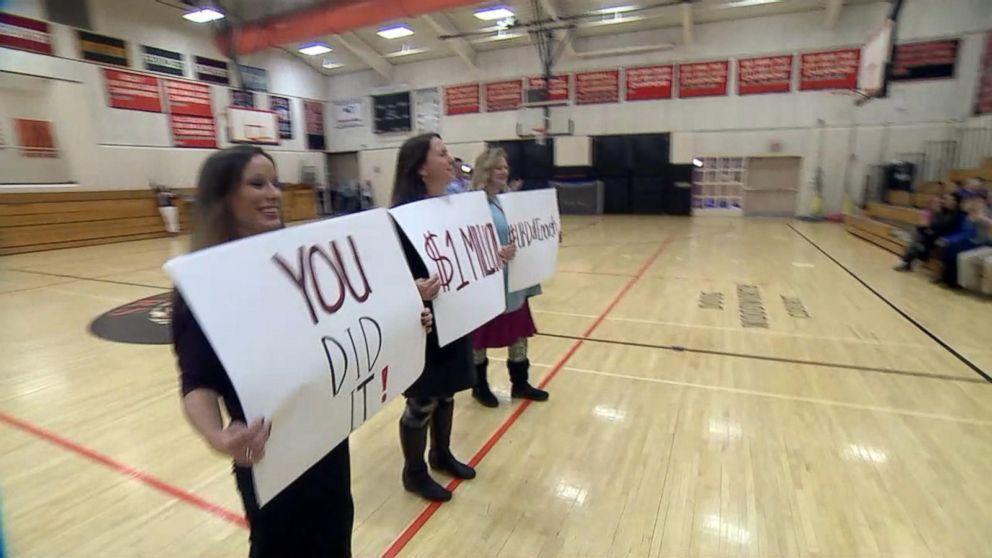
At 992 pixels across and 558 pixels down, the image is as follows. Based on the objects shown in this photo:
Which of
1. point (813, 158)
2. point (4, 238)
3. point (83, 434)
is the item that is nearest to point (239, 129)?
point (4, 238)

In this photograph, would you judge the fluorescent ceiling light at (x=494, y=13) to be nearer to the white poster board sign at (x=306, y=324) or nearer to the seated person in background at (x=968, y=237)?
the seated person in background at (x=968, y=237)

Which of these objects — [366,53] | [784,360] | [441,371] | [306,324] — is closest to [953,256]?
[784,360]

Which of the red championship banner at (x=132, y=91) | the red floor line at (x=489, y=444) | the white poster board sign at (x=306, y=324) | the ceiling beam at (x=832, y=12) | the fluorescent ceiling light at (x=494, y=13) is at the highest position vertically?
the fluorescent ceiling light at (x=494, y=13)

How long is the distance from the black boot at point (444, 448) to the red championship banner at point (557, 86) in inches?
544

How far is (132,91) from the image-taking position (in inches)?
467

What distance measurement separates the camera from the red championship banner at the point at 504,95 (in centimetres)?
1507

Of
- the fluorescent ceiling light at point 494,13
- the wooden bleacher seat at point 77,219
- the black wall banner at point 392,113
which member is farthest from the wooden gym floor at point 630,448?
the black wall banner at point 392,113

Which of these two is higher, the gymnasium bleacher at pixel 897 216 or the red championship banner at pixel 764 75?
the red championship banner at pixel 764 75

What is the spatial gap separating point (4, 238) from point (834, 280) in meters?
13.7

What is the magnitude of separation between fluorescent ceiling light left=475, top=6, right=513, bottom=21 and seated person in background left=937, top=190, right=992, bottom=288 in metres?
10.3

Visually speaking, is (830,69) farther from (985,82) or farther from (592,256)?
(592,256)

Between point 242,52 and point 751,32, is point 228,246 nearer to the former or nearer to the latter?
point 751,32

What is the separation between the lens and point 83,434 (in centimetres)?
257

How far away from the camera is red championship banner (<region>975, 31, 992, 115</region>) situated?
383 inches
